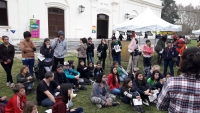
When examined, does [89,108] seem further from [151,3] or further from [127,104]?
[151,3]

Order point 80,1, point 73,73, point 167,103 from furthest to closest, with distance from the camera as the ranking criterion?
point 80,1
point 73,73
point 167,103

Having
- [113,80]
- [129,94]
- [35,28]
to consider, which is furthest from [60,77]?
[35,28]

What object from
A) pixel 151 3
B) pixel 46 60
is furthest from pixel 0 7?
pixel 151 3

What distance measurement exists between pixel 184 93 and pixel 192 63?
0.87 ft

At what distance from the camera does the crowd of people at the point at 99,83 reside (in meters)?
1.50

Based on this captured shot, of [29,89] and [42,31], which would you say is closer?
[29,89]

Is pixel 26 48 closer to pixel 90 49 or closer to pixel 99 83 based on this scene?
pixel 99 83

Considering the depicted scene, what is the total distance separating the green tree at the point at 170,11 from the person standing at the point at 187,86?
38.6 m

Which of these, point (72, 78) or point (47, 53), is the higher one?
point (47, 53)

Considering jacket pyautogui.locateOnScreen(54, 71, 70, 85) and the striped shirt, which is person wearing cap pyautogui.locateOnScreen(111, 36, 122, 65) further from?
the striped shirt

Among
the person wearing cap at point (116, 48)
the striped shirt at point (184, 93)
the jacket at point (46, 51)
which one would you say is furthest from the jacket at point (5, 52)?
the striped shirt at point (184, 93)

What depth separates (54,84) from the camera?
4355 mm

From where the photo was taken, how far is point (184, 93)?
1.48m

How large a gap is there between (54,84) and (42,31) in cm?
1001
